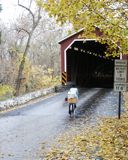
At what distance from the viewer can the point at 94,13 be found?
39.4 feet

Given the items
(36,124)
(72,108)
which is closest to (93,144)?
(36,124)

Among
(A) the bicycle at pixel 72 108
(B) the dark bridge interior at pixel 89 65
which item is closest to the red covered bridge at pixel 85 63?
(B) the dark bridge interior at pixel 89 65

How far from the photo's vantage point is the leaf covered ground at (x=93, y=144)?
347 inches

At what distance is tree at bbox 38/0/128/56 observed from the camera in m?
11.4

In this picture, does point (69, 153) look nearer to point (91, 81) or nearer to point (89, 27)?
point (89, 27)

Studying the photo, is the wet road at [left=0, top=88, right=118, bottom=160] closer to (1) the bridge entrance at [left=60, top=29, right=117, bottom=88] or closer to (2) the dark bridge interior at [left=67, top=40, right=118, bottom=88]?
(1) the bridge entrance at [left=60, top=29, right=117, bottom=88]

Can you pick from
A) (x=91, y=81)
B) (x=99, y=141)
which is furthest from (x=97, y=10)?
(x=91, y=81)

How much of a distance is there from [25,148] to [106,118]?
5682mm

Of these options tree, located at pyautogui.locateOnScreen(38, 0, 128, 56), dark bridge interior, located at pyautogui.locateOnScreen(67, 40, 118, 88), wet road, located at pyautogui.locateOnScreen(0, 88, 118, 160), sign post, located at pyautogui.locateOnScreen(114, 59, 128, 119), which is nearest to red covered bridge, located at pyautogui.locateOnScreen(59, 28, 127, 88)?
dark bridge interior, located at pyautogui.locateOnScreen(67, 40, 118, 88)

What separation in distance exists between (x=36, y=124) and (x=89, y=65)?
28.8 m

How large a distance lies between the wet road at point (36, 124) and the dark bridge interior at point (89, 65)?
13.1 m

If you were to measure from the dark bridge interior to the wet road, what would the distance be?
13.1 m

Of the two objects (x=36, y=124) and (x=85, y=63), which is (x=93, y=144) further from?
(x=85, y=63)

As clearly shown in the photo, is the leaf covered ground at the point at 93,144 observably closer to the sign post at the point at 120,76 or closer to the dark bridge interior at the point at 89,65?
the sign post at the point at 120,76
